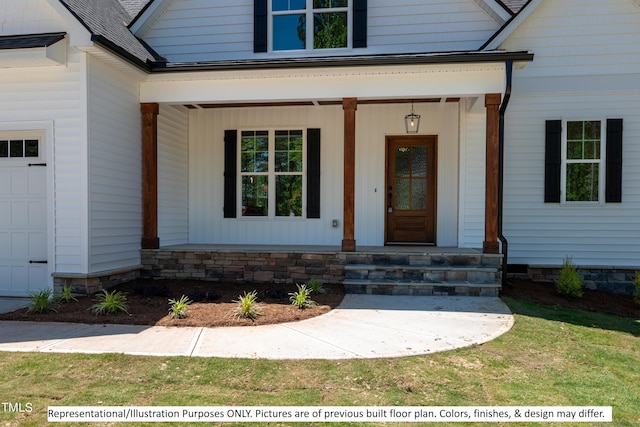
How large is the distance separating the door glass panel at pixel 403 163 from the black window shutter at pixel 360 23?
227 cm

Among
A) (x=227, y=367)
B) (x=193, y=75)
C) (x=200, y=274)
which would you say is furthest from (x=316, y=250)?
(x=227, y=367)

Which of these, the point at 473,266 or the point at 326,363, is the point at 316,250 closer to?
the point at 473,266

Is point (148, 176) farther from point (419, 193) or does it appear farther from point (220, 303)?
point (419, 193)

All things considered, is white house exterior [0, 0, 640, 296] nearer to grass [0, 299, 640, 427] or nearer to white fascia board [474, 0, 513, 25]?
white fascia board [474, 0, 513, 25]

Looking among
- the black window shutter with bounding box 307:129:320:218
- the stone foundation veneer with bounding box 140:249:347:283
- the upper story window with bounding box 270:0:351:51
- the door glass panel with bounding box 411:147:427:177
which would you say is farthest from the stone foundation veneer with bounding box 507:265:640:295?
the upper story window with bounding box 270:0:351:51

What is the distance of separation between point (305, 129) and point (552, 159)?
15.7 ft

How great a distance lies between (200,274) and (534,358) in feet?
18.2

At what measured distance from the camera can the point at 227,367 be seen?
13.2ft

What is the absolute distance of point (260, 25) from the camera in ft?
30.8

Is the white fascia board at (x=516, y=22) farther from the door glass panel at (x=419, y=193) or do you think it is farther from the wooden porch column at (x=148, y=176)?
the wooden porch column at (x=148, y=176)

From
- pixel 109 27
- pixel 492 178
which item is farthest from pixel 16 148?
pixel 492 178

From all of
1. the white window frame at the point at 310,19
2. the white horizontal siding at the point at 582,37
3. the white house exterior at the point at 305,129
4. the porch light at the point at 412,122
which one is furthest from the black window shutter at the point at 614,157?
the white window frame at the point at 310,19

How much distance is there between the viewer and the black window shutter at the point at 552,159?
8531mm

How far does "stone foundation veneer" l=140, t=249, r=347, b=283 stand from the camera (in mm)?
7762
